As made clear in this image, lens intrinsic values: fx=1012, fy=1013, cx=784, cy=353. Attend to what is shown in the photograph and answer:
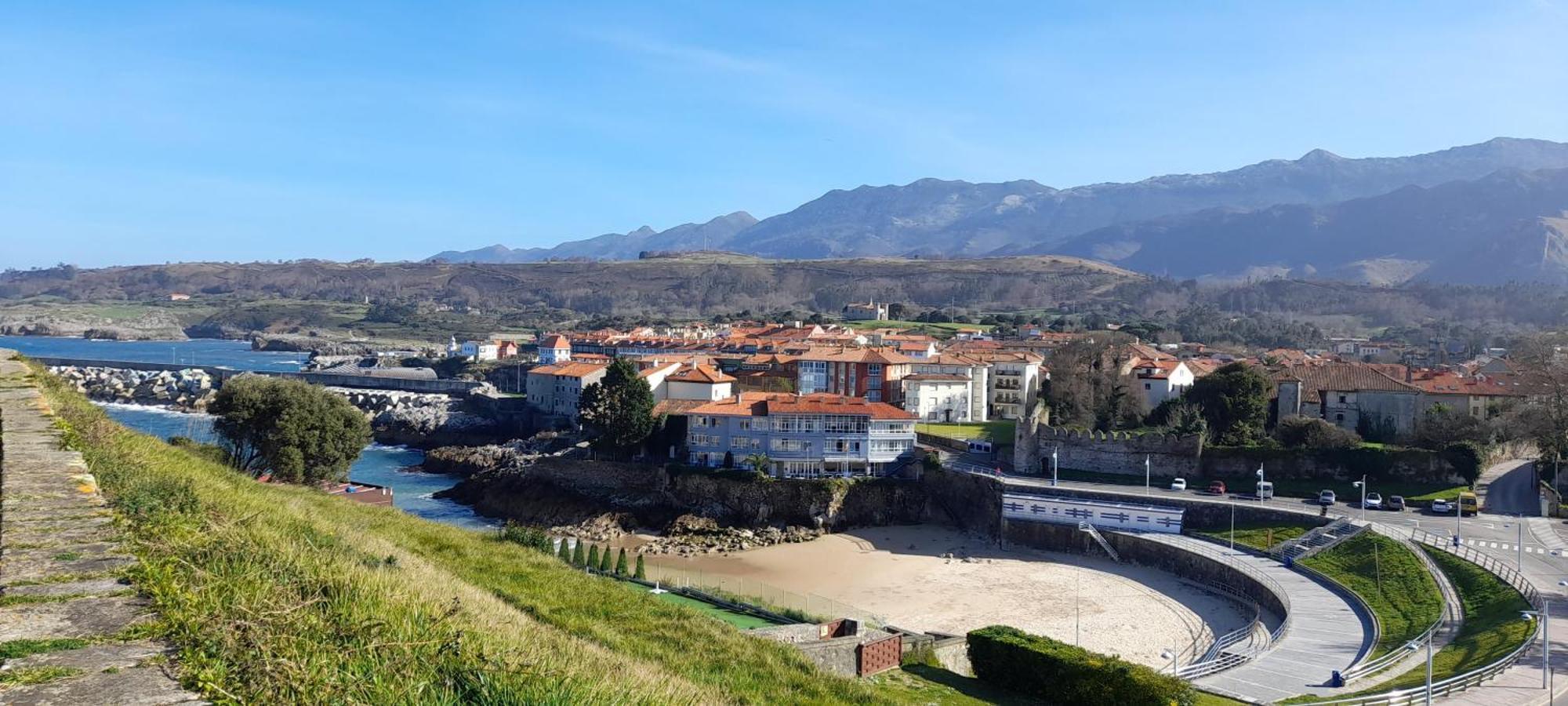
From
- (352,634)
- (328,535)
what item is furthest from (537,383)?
(352,634)

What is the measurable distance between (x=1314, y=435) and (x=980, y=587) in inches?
684

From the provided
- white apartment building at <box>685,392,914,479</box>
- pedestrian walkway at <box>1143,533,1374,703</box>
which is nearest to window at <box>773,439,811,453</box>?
white apartment building at <box>685,392,914,479</box>

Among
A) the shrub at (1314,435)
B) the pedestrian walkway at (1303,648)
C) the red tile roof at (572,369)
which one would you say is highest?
the red tile roof at (572,369)

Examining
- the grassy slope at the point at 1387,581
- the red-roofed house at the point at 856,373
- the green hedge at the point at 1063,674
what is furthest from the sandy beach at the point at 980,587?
the red-roofed house at the point at 856,373

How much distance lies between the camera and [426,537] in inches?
620

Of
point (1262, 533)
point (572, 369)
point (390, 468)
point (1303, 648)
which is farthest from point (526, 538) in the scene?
point (572, 369)

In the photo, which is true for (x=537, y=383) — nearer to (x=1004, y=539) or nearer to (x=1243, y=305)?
(x=1004, y=539)

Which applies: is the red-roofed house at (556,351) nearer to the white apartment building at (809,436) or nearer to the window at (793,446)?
the white apartment building at (809,436)

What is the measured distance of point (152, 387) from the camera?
3226 inches

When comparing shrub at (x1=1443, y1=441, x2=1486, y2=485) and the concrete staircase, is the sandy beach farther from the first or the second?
shrub at (x1=1443, y1=441, x2=1486, y2=485)

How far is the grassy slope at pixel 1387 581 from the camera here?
2338cm

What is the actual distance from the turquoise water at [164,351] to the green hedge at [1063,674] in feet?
331

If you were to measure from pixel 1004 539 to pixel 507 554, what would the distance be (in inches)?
1096

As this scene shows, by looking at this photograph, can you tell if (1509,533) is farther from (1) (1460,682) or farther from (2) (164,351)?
(2) (164,351)
